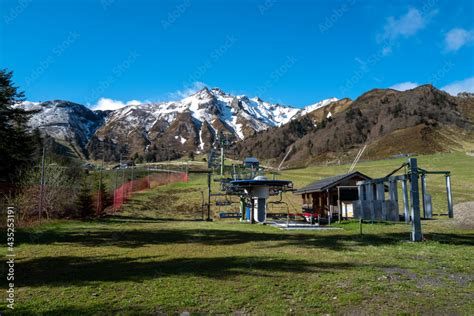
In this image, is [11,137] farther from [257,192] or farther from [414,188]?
[414,188]

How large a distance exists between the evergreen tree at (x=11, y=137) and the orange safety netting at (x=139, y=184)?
9860 mm

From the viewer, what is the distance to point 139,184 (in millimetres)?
57094

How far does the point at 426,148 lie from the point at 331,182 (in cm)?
9421

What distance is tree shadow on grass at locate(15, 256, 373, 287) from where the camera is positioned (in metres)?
9.05

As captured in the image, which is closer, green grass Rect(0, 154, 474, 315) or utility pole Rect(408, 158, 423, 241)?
green grass Rect(0, 154, 474, 315)

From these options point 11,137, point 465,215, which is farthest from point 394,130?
point 11,137

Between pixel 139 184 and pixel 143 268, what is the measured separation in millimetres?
48525

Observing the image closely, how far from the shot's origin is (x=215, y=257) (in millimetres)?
12172

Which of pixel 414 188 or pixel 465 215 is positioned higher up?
pixel 414 188

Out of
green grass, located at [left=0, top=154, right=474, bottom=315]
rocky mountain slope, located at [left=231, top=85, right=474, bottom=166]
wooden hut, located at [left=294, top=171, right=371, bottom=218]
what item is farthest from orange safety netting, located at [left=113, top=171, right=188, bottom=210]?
rocky mountain slope, located at [left=231, top=85, right=474, bottom=166]

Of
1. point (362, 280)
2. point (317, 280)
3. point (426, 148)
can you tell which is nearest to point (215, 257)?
point (317, 280)

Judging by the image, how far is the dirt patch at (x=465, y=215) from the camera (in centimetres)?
2400

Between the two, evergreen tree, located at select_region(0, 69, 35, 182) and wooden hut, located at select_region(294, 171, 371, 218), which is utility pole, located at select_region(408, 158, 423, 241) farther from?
evergreen tree, located at select_region(0, 69, 35, 182)

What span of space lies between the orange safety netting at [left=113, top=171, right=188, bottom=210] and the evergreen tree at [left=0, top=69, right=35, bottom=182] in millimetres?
9860
